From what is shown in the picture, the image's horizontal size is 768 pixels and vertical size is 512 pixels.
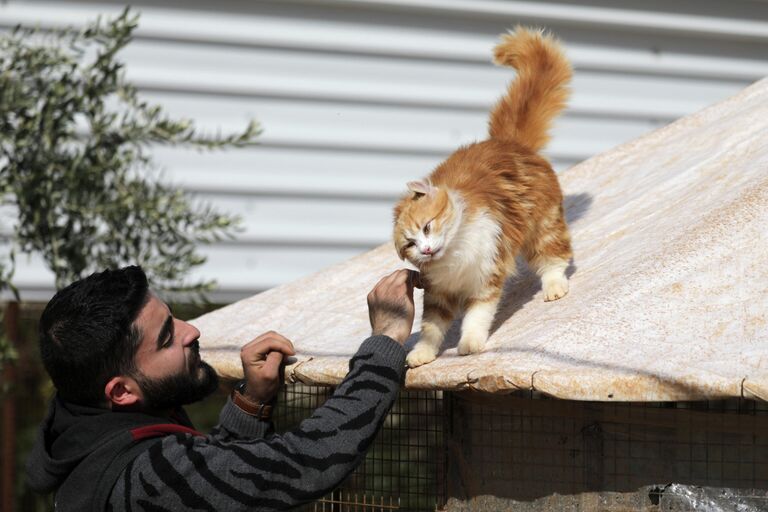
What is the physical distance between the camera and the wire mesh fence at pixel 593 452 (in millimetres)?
2602

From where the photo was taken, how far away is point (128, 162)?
4.99 meters

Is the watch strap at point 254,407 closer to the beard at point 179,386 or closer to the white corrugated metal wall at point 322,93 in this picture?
the beard at point 179,386

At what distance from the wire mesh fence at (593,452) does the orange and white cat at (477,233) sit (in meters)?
0.24

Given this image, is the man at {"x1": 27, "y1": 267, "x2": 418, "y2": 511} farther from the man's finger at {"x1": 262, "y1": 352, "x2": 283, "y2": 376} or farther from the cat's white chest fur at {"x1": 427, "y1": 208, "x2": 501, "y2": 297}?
the cat's white chest fur at {"x1": 427, "y1": 208, "x2": 501, "y2": 297}

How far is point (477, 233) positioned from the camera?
10.2 feet

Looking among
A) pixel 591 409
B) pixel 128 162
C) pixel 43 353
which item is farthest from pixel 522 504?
pixel 128 162

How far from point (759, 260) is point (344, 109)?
3.63 meters

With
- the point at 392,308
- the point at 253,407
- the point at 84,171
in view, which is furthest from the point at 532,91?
the point at 84,171

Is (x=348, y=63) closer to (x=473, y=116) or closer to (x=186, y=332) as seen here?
(x=473, y=116)

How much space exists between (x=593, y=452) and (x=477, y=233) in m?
0.77

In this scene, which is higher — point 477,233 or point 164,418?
point 477,233

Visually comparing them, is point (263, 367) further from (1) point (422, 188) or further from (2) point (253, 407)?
(1) point (422, 188)

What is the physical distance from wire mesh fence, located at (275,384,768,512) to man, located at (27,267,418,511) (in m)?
0.46

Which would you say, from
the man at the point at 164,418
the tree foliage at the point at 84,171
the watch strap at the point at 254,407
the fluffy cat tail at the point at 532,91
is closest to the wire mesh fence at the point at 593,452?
the man at the point at 164,418
